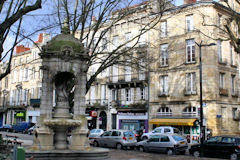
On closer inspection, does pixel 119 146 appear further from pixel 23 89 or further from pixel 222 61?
pixel 23 89

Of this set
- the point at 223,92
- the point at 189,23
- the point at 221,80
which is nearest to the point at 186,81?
the point at 221,80

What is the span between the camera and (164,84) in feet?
110

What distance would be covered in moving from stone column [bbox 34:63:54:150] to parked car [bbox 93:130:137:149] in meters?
8.87

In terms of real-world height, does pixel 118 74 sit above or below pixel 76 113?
above

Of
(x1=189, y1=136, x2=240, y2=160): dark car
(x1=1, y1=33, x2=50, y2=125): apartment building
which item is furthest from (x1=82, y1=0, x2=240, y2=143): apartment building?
(x1=1, y1=33, x2=50, y2=125): apartment building

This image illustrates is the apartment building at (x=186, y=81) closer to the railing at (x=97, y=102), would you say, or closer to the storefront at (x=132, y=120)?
the storefront at (x=132, y=120)

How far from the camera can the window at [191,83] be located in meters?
30.6

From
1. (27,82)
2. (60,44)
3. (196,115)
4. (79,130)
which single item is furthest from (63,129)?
(27,82)

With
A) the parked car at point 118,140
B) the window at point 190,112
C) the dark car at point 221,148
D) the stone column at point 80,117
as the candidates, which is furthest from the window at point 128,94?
the stone column at point 80,117

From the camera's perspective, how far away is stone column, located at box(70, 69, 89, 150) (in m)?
12.6

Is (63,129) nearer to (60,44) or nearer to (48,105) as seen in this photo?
(48,105)

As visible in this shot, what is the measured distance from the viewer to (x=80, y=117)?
13.0 meters

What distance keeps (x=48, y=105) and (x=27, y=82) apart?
138 feet

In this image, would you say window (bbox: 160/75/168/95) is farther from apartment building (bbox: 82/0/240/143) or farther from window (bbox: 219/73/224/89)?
window (bbox: 219/73/224/89)
